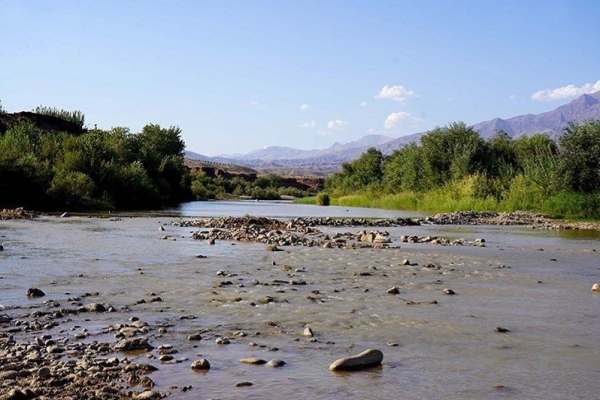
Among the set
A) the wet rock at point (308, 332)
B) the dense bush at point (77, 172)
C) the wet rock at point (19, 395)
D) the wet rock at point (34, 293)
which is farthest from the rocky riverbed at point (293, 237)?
the dense bush at point (77, 172)

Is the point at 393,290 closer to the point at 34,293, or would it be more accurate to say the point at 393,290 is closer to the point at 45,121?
the point at 34,293

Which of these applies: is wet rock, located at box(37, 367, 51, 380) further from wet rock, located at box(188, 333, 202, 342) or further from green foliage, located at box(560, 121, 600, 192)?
green foliage, located at box(560, 121, 600, 192)

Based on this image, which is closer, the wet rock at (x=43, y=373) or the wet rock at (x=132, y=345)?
the wet rock at (x=43, y=373)

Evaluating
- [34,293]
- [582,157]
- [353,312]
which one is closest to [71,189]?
[582,157]

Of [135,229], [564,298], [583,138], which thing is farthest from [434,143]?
[564,298]

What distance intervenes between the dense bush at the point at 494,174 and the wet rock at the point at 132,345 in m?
39.1

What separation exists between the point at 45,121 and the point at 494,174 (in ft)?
192

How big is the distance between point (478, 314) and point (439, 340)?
2135mm

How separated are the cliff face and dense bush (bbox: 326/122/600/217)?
3676 cm

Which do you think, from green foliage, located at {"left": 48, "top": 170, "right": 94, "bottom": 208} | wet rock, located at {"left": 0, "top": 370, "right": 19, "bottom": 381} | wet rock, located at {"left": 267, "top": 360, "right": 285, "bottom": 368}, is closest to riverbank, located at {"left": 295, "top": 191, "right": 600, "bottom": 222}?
green foliage, located at {"left": 48, "top": 170, "right": 94, "bottom": 208}

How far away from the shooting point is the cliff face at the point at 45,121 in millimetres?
80500

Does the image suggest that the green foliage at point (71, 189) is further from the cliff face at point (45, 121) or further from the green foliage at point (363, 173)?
the green foliage at point (363, 173)

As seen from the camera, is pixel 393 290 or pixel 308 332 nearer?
pixel 308 332

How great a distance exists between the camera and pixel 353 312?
10.9 m
